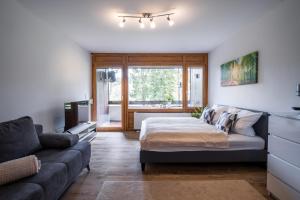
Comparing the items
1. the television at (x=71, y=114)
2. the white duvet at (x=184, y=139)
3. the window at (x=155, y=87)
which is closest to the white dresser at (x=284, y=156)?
the white duvet at (x=184, y=139)

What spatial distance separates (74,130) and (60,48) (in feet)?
5.62

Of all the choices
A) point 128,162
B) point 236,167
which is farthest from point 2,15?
point 236,167

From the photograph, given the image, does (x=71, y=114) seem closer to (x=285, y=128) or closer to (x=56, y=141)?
(x=56, y=141)

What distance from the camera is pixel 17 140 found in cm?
222

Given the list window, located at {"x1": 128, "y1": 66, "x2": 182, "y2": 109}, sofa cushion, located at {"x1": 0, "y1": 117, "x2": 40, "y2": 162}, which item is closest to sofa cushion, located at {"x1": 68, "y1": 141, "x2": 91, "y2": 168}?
sofa cushion, located at {"x1": 0, "y1": 117, "x2": 40, "y2": 162}

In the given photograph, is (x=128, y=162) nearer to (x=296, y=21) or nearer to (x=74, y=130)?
(x=74, y=130)

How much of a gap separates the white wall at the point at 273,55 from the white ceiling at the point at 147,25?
0.20 m

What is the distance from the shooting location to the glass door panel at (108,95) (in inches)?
249

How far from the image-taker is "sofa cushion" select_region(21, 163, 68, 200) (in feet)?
5.74

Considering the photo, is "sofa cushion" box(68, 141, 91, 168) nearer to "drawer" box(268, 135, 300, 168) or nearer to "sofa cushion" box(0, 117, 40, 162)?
"sofa cushion" box(0, 117, 40, 162)

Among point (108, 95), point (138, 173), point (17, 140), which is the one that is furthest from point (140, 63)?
point (17, 140)

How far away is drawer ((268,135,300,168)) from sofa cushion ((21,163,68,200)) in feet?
7.41

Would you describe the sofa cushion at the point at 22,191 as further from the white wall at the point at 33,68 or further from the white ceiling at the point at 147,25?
the white ceiling at the point at 147,25

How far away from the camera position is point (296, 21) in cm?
259
